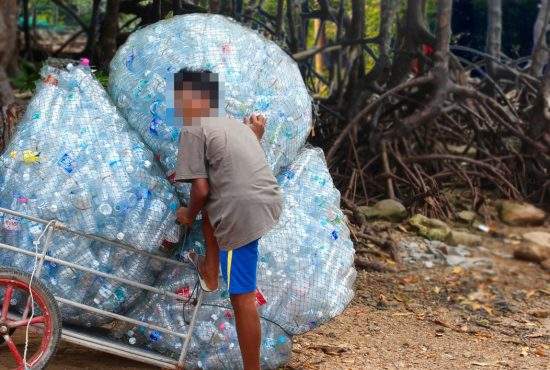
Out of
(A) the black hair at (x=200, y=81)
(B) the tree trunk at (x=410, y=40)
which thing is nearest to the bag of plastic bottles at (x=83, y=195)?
(A) the black hair at (x=200, y=81)

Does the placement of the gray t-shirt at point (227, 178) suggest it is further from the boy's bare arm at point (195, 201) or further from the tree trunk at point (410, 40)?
the tree trunk at point (410, 40)

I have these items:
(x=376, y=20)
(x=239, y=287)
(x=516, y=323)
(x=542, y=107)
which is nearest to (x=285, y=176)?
(x=239, y=287)

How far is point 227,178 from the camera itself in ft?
11.8

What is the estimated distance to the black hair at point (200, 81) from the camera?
3715 mm

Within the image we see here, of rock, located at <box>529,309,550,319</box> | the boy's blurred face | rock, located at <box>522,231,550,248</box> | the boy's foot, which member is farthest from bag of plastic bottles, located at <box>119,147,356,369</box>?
rock, located at <box>522,231,550,248</box>

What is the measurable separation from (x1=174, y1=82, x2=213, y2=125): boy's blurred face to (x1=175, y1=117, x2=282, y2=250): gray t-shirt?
3.0 inches

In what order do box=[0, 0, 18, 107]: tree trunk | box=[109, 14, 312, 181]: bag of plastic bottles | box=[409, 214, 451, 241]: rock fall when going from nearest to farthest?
1. box=[109, 14, 312, 181]: bag of plastic bottles
2. box=[0, 0, 18, 107]: tree trunk
3. box=[409, 214, 451, 241]: rock

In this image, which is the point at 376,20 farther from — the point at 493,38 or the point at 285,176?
the point at 285,176

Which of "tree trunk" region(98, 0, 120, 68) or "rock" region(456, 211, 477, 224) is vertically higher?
"tree trunk" region(98, 0, 120, 68)

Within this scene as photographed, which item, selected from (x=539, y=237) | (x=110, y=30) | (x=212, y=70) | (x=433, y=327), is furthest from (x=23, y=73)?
(x=212, y=70)

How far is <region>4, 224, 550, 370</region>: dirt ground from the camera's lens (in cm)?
469

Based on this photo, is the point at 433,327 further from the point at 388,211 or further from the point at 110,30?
the point at 110,30

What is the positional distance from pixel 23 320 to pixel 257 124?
1.30 m

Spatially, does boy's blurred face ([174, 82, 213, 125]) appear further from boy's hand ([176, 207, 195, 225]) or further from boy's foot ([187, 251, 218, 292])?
boy's foot ([187, 251, 218, 292])
